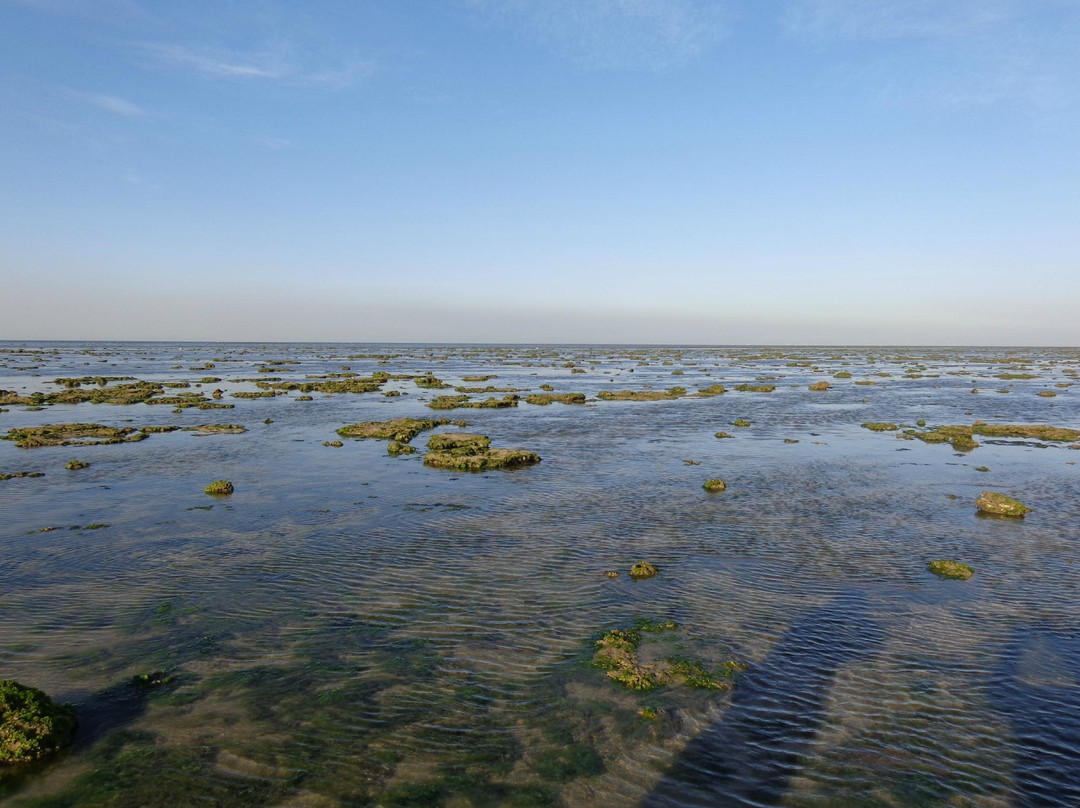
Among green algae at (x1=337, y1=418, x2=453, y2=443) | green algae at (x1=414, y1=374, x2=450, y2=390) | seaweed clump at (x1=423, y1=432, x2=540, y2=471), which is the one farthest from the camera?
green algae at (x1=414, y1=374, x2=450, y2=390)

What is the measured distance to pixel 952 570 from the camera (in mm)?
16562

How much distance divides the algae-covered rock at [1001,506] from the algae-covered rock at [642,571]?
1486 centimetres

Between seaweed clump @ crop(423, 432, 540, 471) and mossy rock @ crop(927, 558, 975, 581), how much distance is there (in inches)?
726

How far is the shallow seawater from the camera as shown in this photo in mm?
8914

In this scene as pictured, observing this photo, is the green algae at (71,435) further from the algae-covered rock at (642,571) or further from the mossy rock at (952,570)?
the mossy rock at (952,570)

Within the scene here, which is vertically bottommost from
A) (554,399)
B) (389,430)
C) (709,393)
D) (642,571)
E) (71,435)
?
(642,571)

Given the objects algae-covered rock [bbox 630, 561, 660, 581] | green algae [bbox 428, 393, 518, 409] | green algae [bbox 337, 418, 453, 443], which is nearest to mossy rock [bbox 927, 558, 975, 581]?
algae-covered rock [bbox 630, 561, 660, 581]

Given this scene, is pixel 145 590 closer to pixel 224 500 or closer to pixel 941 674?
pixel 224 500

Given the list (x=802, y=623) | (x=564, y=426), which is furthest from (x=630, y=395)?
(x=802, y=623)

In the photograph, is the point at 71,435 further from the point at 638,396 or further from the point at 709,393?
the point at 709,393

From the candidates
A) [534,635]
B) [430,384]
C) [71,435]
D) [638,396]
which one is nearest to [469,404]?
[638,396]

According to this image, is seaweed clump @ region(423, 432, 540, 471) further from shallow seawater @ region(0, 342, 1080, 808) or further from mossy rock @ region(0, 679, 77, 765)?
mossy rock @ region(0, 679, 77, 765)

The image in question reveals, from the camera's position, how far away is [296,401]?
197ft

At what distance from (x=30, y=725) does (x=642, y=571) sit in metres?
13.0
